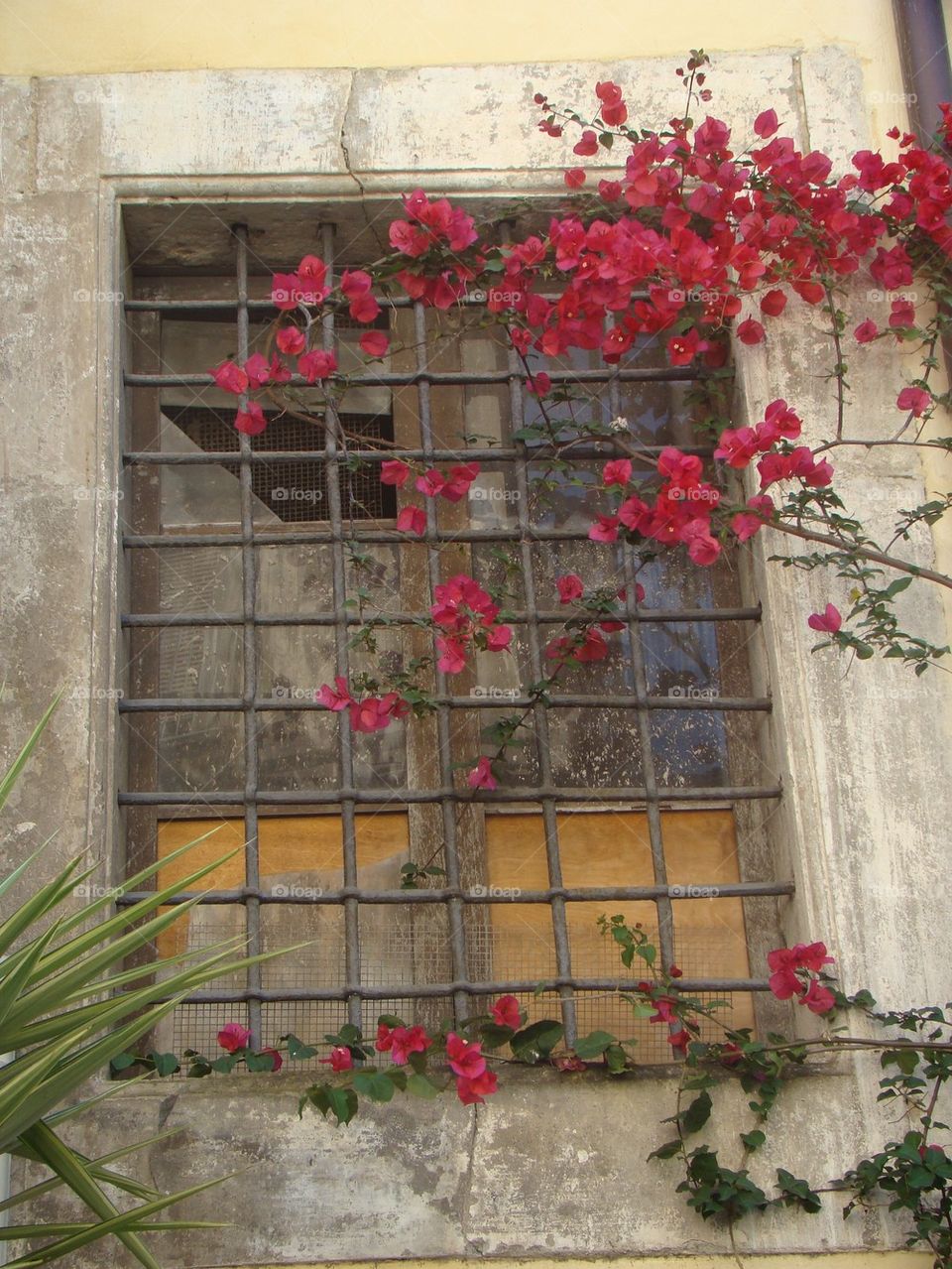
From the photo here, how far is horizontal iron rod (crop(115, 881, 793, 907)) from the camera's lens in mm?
3330

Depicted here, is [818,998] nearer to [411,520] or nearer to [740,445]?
[740,445]

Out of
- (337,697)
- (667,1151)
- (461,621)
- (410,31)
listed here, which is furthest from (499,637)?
(410,31)

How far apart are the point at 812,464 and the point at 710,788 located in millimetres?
705

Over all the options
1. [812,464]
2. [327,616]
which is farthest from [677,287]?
[327,616]

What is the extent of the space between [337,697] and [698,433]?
1.10m

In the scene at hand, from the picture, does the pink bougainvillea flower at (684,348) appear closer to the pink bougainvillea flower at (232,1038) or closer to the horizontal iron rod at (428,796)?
the horizontal iron rod at (428,796)

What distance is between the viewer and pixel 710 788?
3.48 m

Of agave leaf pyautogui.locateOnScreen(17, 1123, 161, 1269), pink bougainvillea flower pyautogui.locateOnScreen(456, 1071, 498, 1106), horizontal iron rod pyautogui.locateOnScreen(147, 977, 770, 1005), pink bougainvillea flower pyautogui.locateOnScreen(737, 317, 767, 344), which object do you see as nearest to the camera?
agave leaf pyautogui.locateOnScreen(17, 1123, 161, 1269)

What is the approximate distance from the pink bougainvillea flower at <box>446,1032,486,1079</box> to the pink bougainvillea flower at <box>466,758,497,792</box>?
2.00 feet

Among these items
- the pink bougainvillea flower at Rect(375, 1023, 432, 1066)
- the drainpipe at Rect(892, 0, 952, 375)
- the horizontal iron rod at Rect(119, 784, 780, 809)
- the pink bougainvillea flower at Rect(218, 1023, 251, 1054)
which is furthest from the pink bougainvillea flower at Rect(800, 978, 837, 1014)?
the drainpipe at Rect(892, 0, 952, 375)

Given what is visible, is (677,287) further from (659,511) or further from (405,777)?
(405,777)

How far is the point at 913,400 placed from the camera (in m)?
3.53

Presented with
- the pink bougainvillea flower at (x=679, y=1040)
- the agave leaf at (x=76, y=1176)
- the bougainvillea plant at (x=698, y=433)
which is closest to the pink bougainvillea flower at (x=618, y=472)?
the bougainvillea plant at (x=698, y=433)

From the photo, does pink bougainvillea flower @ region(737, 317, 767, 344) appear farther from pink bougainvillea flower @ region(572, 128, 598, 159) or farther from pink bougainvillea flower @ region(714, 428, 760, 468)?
pink bougainvillea flower @ region(572, 128, 598, 159)
